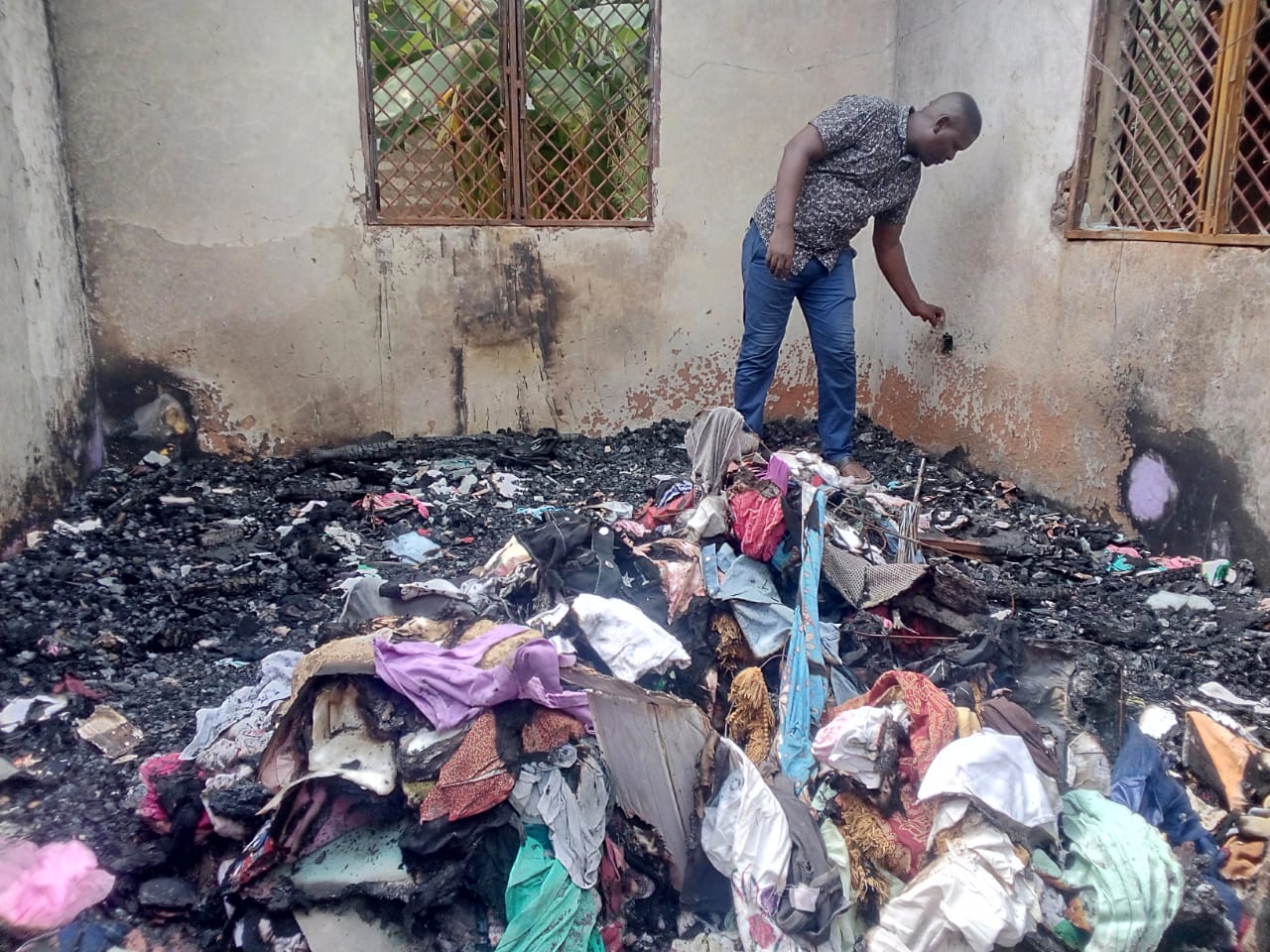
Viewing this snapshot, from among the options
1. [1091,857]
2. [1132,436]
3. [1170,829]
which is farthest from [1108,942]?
[1132,436]

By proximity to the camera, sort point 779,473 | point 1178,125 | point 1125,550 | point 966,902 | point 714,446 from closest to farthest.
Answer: point 966,902 → point 779,473 → point 714,446 → point 1178,125 → point 1125,550

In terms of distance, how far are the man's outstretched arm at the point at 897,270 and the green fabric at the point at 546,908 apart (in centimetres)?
358

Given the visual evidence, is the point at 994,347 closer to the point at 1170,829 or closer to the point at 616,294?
the point at 616,294

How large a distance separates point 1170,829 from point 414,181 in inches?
183

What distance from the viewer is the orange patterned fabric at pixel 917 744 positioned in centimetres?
209

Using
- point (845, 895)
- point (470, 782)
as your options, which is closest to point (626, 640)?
point (470, 782)

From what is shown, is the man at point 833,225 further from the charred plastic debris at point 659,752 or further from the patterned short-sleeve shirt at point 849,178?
the charred plastic debris at point 659,752

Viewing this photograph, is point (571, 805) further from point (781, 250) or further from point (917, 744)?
point (781, 250)

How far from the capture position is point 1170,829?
7.36 feet

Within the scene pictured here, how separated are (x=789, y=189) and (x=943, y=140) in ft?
2.37

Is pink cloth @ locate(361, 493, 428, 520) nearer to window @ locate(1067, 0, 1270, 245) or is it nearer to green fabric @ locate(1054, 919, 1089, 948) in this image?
green fabric @ locate(1054, 919, 1089, 948)

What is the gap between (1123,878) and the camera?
1.97 metres

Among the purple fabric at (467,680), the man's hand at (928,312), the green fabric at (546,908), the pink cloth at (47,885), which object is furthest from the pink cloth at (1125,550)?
the pink cloth at (47,885)

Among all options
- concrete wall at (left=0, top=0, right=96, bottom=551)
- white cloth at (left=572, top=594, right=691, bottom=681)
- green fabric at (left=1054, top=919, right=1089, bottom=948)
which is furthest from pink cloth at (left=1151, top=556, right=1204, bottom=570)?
concrete wall at (left=0, top=0, right=96, bottom=551)
